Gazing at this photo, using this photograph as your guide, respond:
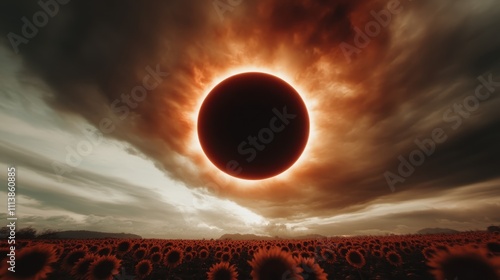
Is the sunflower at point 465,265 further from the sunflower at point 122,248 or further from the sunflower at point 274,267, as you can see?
the sunflower at point 122,248

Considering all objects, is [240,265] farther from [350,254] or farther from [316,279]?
[316,279]

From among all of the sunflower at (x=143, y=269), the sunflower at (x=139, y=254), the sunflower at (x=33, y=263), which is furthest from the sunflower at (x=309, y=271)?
the sunflower at (x=139, y=254)

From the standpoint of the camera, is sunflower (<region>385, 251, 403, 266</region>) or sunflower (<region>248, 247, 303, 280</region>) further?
sunflower (<region>385, 251, 403, 266</region>)

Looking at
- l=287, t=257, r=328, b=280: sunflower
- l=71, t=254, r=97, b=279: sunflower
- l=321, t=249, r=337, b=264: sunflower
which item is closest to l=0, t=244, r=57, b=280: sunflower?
l=71, t=254, r=97, b=279: sunflower

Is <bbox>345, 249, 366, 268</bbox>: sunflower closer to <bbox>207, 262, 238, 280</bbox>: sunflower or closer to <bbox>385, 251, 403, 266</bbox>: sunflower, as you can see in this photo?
<bbox>385, 251, 403, 266</bbox>: sunflower

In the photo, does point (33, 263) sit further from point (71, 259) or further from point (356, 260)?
point (356, 260)

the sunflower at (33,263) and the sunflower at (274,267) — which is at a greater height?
the sunflower at (274,267)
